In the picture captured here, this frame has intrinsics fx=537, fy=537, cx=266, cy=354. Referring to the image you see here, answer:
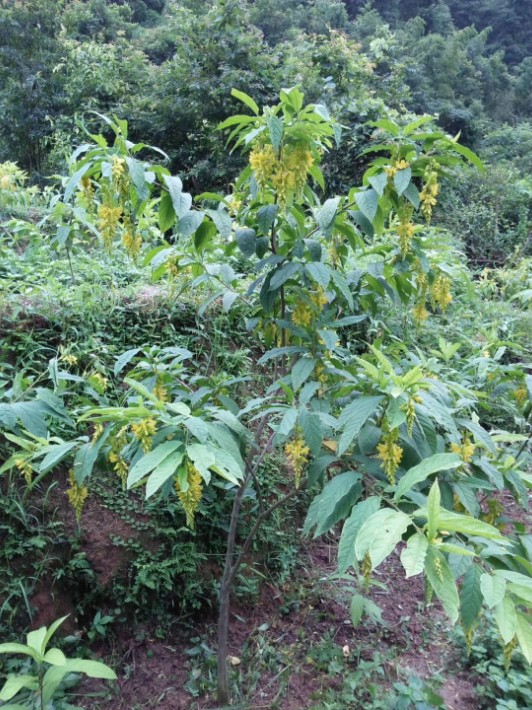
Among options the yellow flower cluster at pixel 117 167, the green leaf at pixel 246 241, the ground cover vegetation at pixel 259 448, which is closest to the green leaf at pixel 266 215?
the ground cover vegetation at pixel 259 448

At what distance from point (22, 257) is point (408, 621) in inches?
113

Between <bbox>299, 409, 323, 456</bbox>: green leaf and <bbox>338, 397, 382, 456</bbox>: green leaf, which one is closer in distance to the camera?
<bbox>338, 397, 382, 456</bbox>: green leaf

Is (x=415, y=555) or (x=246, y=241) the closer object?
(x=415, y=555)

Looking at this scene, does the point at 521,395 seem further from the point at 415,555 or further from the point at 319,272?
the point at 415,555

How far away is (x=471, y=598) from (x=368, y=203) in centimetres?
95

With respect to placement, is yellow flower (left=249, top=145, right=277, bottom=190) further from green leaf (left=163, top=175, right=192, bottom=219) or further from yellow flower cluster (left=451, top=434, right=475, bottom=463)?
yellow flower cluster (left=451, top=434, right=475, bottom=463)

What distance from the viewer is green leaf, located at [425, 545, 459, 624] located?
82 cm

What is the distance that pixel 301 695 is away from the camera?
6.54ft

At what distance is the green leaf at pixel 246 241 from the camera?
156 centimetres

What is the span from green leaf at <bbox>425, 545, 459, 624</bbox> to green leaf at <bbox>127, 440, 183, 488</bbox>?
0.49 meters

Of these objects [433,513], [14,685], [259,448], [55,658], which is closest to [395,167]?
[433,513]

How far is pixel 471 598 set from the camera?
983 millimetres

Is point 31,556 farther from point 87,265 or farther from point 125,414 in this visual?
point 87,265

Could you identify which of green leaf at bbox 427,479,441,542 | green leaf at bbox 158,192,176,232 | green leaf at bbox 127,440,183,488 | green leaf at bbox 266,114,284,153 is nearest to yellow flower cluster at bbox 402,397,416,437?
green leaf at bbox 427,479,441,542
